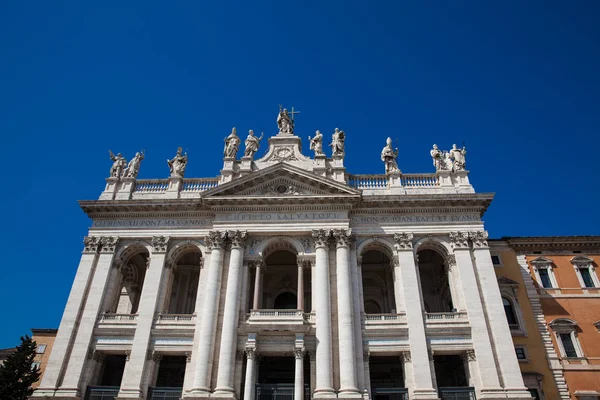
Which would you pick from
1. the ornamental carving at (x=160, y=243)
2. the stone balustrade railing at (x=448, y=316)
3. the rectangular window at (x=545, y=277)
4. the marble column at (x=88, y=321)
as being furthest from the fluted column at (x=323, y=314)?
the rectangular window at (x=545, y=277)

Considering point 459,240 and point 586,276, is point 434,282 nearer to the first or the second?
point 459,240

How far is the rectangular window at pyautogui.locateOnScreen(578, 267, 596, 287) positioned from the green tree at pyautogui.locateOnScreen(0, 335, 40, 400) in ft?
115

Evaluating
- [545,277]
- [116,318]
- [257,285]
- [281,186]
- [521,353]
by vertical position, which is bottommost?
[521,353]

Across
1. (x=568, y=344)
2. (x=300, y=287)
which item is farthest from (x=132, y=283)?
(x=568, y=344)

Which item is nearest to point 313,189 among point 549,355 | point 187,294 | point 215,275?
point 215,275

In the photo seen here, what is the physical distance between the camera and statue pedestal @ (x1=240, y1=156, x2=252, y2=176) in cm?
3212

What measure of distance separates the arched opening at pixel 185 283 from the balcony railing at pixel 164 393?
19.1 ft

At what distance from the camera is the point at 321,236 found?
94.6ft

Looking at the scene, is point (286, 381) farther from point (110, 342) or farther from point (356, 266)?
point (110, 342)

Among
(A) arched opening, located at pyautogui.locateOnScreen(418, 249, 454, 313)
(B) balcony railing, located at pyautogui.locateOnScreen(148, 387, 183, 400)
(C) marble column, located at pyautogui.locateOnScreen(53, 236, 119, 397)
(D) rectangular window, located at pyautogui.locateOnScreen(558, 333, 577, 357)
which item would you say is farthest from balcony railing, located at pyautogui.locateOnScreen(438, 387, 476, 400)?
(C) marble column, located at pyautogui.locateOnScreen(53, 236, 119, 397)

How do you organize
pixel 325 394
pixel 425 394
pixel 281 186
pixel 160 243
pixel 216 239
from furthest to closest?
pixel 281 186
pixel 160 243
pixel 216 239
pixel 425 394
pixel 325 394

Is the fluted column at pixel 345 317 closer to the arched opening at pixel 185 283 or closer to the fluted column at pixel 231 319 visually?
the fluted column at pixel 231 319

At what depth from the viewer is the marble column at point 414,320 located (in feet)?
80.1

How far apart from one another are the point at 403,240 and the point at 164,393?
16406 millimetres
